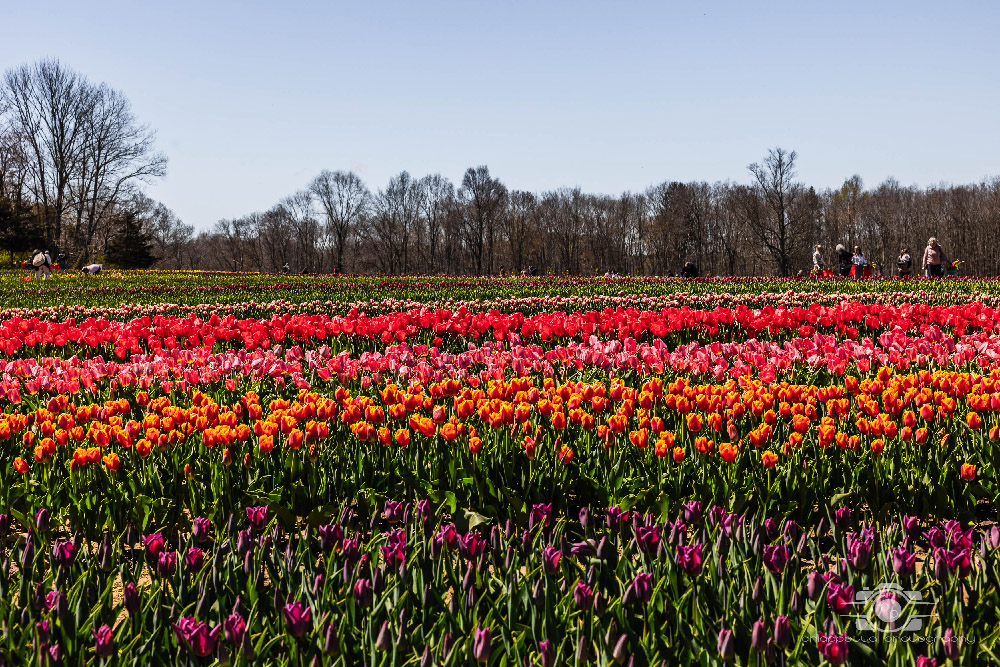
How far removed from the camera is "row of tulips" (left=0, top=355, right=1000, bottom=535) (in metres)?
3.07

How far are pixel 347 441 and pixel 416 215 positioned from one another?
2986 inches

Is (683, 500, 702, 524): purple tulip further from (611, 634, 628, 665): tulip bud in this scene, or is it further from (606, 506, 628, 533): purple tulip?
(611, 634, 628, 665): tulip bud

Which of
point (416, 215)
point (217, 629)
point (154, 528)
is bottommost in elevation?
point (154, 528)

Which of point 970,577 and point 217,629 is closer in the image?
point 217,629

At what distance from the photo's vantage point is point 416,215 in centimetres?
7800

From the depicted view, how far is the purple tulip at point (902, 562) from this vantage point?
2020 millimetres

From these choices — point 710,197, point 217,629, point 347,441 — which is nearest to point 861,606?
point 217,629

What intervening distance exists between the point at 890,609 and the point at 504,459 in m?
1.74

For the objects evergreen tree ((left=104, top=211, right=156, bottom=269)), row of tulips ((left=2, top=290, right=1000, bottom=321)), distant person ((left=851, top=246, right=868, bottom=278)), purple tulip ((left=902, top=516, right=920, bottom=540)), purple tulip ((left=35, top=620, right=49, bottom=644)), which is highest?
evergreen tree ((left=104, top=211, right=156, bottom=269))

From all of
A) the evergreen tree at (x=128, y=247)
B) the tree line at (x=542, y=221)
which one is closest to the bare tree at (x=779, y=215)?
the tree line at (x=542, y=221)

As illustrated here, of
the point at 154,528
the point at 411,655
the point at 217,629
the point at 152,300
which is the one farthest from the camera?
the point at 152,300

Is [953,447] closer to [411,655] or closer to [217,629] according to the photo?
[411,655]

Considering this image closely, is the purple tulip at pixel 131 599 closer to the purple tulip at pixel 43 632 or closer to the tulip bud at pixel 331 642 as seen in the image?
the purple tulip at pixel 43 632

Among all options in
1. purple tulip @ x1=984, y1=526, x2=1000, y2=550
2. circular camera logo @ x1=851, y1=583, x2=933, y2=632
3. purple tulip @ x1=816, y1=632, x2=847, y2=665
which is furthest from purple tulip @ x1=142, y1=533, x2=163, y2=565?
purple tulip @ x1=984, y1=526, x2=1000, y2=550
